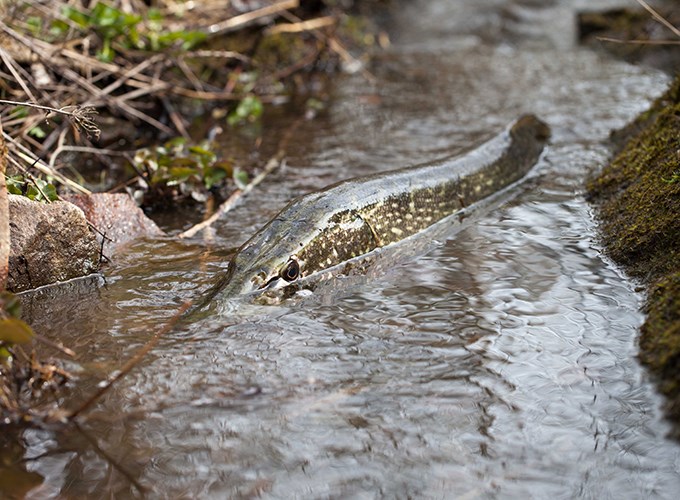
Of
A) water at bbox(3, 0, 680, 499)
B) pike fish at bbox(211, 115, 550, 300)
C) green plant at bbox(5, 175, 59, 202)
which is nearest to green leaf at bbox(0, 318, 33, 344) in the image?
water at bbox(3, 0, 680, 499)

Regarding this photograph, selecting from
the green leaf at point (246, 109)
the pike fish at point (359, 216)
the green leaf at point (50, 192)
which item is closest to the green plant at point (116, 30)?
the green leaf at point (246, 109)

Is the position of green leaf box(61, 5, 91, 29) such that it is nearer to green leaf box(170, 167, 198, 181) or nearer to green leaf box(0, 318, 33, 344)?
green leaf box(170, 167, 198, 181)

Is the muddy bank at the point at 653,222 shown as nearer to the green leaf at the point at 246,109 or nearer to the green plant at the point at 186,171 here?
the green plant at the point at 186,171

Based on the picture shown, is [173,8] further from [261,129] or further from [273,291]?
[273,291]

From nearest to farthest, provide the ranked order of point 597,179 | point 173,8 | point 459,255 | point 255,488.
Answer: point 255,488 < point 459,255 < point 597,179 < point 173,8

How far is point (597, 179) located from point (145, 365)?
129 inches

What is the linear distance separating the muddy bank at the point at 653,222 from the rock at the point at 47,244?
8.98ft

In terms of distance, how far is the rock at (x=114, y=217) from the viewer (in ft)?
13.9

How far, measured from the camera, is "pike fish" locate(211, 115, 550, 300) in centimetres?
363

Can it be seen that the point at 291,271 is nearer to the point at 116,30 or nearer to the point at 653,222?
the point at 653,222

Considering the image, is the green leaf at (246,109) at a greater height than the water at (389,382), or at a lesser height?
greater

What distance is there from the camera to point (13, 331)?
95.7 inches

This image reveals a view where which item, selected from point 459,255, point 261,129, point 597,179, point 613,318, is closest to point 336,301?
point 459,255

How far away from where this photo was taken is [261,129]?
6789 mm
